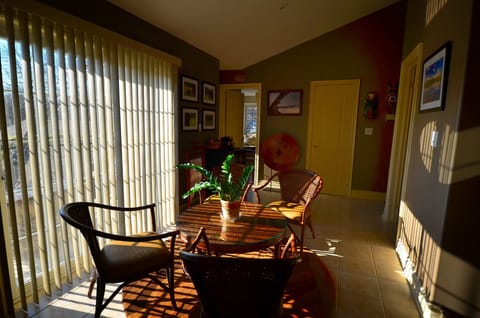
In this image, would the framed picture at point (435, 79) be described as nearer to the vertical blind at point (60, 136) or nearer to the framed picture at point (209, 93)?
the vertical blind at point (60, 136)

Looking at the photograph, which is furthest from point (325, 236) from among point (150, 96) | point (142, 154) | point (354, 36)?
point (354, 36)

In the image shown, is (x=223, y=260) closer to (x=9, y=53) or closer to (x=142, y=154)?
(x=9, y=53)

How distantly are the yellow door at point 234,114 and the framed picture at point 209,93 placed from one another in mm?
1286

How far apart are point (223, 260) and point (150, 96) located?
7.89 feet

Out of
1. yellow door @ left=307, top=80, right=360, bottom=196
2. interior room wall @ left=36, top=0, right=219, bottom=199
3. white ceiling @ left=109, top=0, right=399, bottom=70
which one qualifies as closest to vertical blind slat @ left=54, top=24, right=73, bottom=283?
interior room wall @ left=36, top=0, right=219, bottom=199

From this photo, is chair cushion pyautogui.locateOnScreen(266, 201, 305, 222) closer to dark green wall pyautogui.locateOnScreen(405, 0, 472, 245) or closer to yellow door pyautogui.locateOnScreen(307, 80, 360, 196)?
dark green wall pyautogui.locateOnScreen(405, 0, 472, 245)

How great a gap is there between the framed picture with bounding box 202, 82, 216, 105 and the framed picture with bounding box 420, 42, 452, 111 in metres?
2.81

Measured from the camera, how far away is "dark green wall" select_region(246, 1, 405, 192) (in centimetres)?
424

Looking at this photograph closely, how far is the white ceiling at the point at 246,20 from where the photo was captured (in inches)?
107

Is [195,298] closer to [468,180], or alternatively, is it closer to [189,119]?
[468,180]

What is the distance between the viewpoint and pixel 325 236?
3.07 m

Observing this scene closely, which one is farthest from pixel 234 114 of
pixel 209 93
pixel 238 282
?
pixel 238 282

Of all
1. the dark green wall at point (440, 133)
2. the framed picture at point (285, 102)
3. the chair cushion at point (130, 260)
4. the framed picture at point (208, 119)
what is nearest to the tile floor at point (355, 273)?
the chair cushion at point (130, 260)

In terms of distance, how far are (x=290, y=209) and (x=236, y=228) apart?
1083 mm
